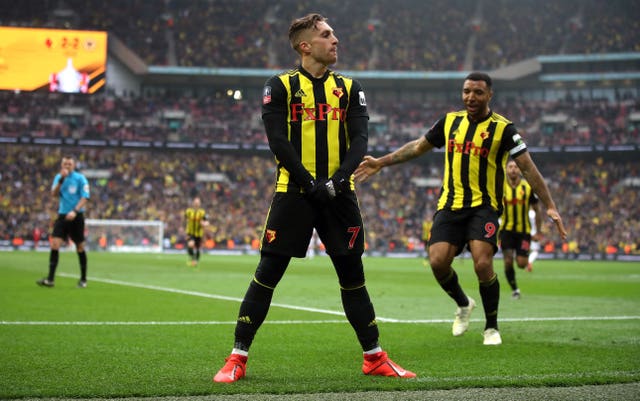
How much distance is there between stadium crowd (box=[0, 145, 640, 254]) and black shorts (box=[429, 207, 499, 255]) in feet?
128

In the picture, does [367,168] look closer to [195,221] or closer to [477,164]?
[477,164]

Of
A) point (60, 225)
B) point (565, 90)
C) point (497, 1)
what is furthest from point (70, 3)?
point (60, 225)

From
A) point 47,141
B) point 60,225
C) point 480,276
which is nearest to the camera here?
point 480,276

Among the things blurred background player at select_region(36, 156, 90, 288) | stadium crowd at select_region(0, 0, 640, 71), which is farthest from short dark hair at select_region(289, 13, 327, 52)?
stadium crowd at select_region(0, 0, 640, 71)

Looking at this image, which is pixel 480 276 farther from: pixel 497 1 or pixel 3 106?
pixel 497 1

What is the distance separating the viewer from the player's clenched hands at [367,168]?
6141mm

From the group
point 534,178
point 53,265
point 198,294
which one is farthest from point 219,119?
point 534,178

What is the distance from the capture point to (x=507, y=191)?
1439cm

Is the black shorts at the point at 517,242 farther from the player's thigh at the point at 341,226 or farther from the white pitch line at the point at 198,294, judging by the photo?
the player's thigh at the point at 341,226

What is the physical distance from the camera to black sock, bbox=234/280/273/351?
525 centimetres

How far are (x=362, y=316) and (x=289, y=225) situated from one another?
2.64ft

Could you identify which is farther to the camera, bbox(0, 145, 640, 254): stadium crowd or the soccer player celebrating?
bbox(0, 145, 640, 254): stadium crowd

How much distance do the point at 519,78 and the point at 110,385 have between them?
2239 inches

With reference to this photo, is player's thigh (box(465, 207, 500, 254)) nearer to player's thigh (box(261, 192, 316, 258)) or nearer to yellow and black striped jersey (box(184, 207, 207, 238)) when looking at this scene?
player's thigh (box(261, 192, 316, 258))
